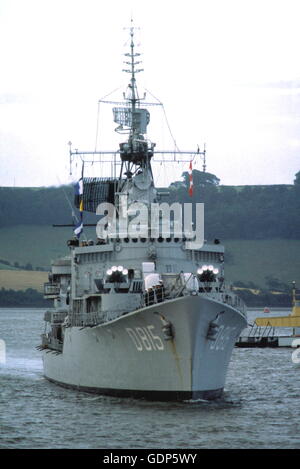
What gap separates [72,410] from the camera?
40094 millimetres

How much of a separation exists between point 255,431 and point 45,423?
7.36 meters

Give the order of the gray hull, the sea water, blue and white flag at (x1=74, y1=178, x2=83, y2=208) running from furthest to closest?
blue and white flag at (x1=74, y1=178, x2=83, y2=208)
the gray hull
the sea water

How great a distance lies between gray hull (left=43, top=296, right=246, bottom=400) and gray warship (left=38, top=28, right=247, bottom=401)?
0.04 metres

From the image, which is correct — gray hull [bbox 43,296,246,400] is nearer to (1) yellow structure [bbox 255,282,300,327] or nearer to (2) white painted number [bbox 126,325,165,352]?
(2) white painted number [bbox 126,325,165,352]

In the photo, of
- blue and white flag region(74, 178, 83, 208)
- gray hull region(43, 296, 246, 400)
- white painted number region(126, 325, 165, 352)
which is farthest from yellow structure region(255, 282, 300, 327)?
white painted number region(126, 325, 165, 352)

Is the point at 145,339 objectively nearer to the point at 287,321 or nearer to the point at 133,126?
the point at 133,126

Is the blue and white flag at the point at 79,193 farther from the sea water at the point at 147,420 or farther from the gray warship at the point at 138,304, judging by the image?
the sea water at the point at 147,420

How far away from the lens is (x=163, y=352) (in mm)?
38812

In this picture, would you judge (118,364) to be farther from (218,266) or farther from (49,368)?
(49,368)

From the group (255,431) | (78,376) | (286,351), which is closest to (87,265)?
(78,376)

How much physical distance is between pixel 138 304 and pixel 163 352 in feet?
12.7

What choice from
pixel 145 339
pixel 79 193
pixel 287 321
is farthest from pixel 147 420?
pixel 287 321

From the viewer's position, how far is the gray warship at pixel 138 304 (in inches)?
1522

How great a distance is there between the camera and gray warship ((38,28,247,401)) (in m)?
38.7
